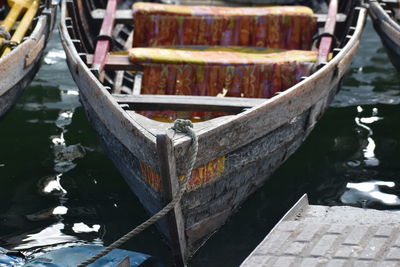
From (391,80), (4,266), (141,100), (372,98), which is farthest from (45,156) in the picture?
(391,80)

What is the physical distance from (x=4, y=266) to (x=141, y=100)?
6.00 feet

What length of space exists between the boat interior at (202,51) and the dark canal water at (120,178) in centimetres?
90

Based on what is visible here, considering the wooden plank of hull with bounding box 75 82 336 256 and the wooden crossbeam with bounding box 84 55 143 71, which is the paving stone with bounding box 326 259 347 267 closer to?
the wooden plank of hull with bounding box 75 82 336 256

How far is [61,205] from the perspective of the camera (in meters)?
6.92

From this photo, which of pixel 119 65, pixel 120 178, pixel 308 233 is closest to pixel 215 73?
pixel 119 65

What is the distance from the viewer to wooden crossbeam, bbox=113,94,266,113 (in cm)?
627

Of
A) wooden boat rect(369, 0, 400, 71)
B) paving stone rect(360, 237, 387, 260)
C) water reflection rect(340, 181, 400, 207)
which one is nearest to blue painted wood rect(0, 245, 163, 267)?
paving stone rect(360, 237, 387, 260)

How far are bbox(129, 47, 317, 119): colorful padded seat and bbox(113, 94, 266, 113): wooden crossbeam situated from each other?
820 millimetres

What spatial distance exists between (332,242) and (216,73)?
2842 mm

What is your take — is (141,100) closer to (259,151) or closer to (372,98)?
(259,151)

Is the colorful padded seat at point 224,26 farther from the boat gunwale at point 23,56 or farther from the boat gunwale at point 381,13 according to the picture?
the boat gunwale at point 23,56

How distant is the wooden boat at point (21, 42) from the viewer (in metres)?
6.86

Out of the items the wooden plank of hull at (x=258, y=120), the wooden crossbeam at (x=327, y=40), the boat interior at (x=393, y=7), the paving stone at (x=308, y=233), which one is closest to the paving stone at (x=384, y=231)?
the paving stone at (x=308, y=233)

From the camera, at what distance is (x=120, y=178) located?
7410 mm
